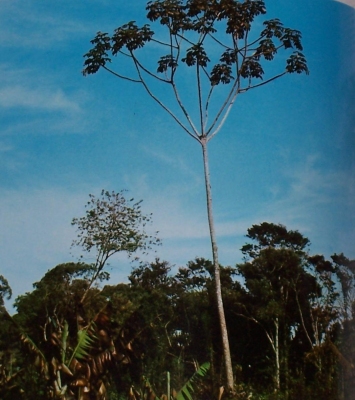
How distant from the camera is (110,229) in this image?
2666 mm

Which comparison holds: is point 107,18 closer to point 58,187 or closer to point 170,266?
point 58,187

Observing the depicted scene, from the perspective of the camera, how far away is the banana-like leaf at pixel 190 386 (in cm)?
252

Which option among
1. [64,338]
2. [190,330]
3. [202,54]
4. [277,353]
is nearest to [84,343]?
[64,338]

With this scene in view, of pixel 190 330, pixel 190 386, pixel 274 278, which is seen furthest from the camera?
pixel 274 278

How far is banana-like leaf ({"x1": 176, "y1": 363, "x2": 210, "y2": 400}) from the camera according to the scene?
2.52 m

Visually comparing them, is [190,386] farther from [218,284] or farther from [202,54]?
[202,54]

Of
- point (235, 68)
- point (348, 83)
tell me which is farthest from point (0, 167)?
point (348, 83)

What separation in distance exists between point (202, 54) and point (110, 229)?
84cm

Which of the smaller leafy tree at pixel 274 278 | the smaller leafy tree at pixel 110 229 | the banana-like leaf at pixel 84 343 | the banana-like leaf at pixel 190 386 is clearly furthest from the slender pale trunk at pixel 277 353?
the banana-like leaf at pixel 84 343

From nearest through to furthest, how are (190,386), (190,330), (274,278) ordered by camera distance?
1. (190,386)
2. (190,330)
3. (274,278)

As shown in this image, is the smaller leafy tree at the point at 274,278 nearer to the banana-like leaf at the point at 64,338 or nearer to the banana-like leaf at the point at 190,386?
the banana-like leaf at the point at 190,386

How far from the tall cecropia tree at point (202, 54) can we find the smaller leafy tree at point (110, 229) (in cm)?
30

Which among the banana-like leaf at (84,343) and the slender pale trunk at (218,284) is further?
the slender pale trunk at (218,284)

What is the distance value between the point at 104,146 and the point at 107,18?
532 mm
